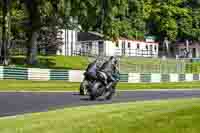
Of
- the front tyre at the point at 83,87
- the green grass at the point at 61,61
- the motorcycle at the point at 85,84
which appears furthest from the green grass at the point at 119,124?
the green grass at the point at 61,61

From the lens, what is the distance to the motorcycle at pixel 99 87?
73.7 feet

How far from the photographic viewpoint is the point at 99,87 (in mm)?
22797

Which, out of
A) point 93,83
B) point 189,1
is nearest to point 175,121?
point 93,83

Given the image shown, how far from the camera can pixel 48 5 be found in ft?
150

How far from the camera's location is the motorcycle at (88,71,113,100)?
22.5 m

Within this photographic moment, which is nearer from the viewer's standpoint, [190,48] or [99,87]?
[99,87]

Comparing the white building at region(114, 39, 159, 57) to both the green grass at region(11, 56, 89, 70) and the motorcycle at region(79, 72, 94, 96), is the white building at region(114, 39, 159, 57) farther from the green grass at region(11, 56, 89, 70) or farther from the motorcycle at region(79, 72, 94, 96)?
the motorcycle at region(79, 72, 94, 96)

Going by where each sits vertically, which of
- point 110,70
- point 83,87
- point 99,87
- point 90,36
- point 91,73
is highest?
point 90,36

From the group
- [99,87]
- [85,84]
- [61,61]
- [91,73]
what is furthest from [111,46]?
[99,87]

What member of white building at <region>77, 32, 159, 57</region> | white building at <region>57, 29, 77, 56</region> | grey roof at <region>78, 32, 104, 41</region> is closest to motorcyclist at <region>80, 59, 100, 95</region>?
white building at <region>57, 29, 77, 56</region>

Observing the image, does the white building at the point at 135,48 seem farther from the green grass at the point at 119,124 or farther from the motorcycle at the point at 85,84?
the green grass at the point at 119,124

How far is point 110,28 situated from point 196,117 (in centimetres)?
3678

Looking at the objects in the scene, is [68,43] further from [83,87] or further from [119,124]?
→ [119,124]

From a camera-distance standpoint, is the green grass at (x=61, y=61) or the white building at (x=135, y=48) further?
the white building at (x=135, y=48)
